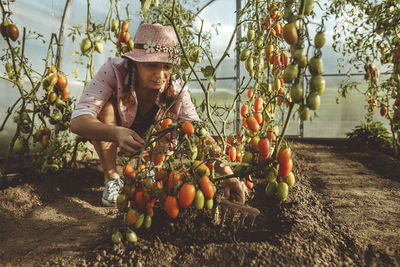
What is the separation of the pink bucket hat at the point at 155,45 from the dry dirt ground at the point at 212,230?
0.69m

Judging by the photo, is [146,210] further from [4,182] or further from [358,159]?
[358,159]

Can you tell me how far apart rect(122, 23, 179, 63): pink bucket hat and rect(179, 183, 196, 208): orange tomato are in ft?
2.21

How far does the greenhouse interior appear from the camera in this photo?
96 cm

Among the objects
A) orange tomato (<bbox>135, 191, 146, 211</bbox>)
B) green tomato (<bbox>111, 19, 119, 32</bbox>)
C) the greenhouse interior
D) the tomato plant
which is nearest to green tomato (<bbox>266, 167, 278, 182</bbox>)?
the greenhouse interior

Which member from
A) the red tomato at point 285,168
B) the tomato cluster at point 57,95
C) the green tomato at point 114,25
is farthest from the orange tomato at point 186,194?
the green tomato at point 114,25

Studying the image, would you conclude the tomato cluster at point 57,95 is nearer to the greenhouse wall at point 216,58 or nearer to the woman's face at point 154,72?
the greenhouse wall at point 216,58

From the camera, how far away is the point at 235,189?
1.20 metres

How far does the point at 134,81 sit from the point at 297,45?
1050mm

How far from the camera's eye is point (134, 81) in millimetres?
1652

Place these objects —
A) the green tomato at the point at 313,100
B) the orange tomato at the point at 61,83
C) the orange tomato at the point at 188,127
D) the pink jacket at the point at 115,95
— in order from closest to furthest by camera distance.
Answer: the green tomato at the point at 313,100 < the orange tomato at the point at 188,127 < the pink jacket at the point at 115,95 < the orange tomato at the point at 61,83

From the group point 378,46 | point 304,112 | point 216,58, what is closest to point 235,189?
point 304,112

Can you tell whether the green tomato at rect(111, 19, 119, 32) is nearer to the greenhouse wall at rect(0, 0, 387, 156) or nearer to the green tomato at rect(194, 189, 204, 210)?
the greenhouse wall at rect(0, 0, 387, 156)

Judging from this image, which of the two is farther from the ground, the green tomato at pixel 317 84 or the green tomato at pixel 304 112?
the green tomato at pixel 317 84

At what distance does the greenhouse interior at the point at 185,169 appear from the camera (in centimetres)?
96
